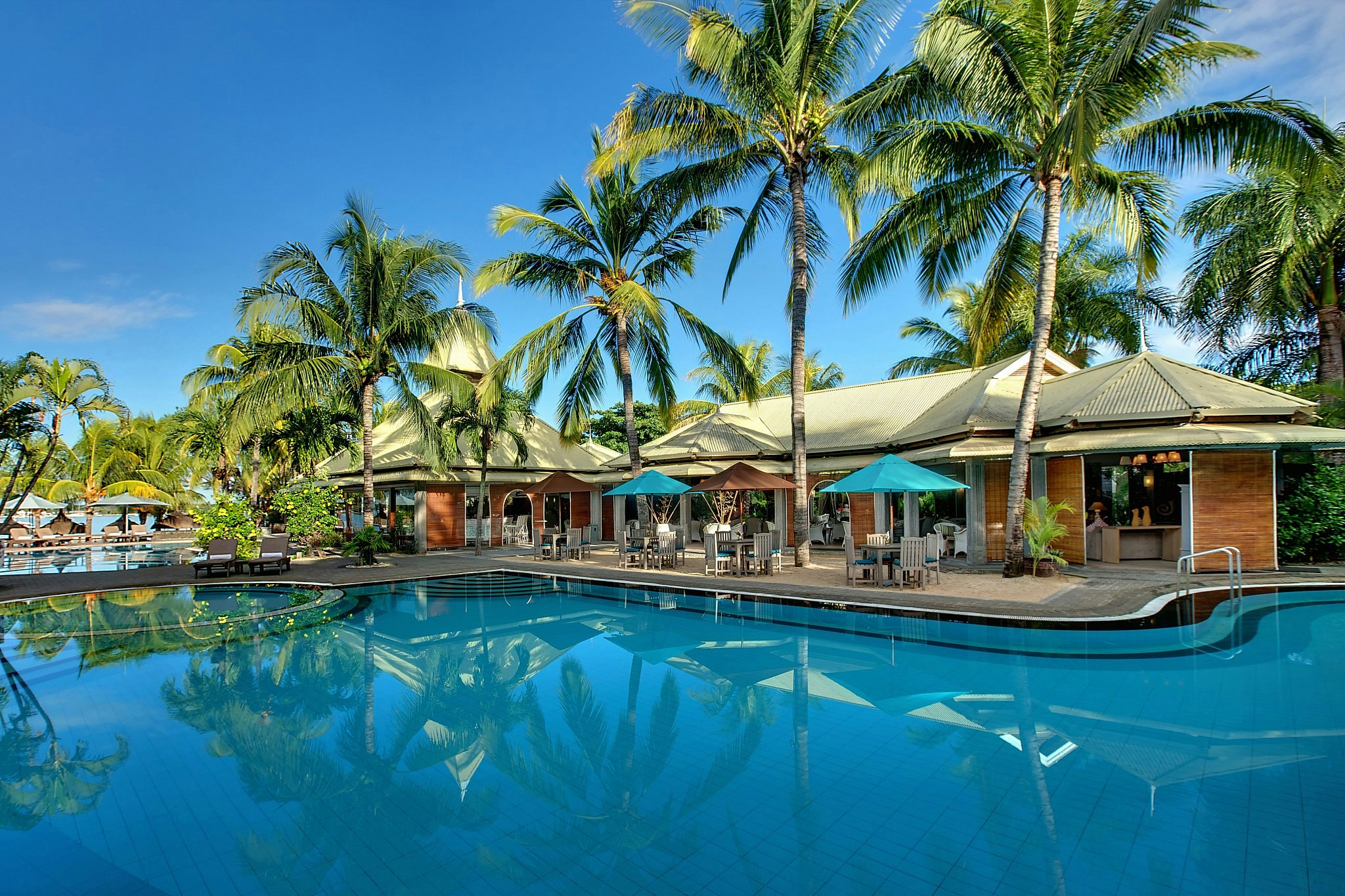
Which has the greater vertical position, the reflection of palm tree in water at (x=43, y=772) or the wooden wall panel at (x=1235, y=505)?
the wooden wall panel at (x=1235, y=505)

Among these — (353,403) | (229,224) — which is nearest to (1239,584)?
(353,403)

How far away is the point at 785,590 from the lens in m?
12.2

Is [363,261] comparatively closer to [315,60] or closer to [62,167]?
[315,60]

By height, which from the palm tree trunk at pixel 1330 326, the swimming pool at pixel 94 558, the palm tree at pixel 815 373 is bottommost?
the swimming pool at pixel 94 558

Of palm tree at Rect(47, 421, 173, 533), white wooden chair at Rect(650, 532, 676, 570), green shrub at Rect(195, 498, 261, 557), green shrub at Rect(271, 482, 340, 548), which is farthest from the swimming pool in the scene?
white wooden chair at Rect(650, 532, 676, 570)

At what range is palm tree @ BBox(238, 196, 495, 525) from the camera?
15.9 meters

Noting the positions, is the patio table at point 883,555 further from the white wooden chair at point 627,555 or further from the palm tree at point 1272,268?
the palm tree at point 1272,268

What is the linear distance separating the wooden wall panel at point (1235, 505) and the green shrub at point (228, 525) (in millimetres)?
20942

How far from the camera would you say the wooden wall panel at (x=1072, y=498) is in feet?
46.6

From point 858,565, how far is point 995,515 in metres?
4.56

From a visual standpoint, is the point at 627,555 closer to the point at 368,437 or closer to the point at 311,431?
the point at 368,437

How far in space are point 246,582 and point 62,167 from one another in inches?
726

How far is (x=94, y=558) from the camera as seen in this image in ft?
71.3

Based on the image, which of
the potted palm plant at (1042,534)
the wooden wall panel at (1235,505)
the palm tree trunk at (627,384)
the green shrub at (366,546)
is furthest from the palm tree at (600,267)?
the wooden wall panel at (1235,505)
